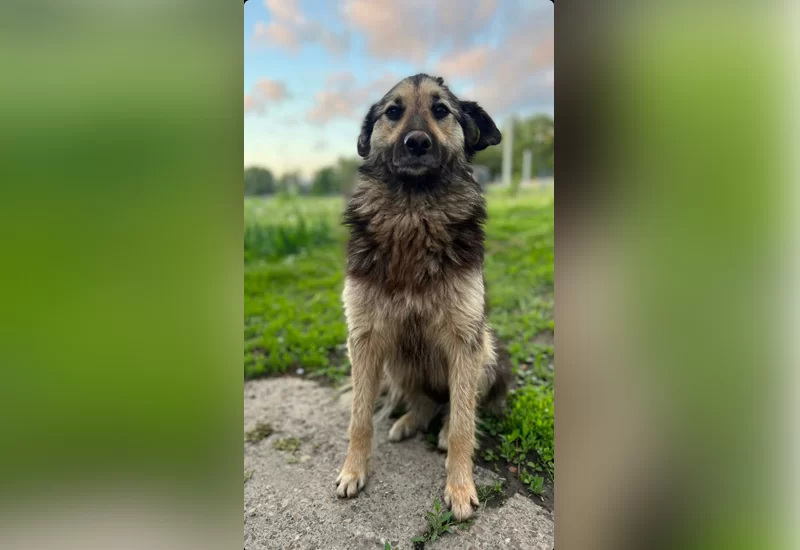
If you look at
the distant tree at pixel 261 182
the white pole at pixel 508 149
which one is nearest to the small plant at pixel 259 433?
the distant tree at pixel 261 182

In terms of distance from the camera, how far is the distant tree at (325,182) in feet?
15.1

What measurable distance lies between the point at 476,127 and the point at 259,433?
2366mm

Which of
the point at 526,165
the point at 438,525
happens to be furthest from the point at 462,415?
the point at 526,165

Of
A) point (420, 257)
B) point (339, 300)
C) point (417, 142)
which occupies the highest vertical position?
point (417, 142)

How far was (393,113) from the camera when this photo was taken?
2.01 metres

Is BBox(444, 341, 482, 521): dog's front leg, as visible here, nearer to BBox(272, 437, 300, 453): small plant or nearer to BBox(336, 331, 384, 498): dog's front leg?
BBox(336, 331, 384, 498): dog's front leg

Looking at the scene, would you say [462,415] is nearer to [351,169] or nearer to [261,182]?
[351,169]

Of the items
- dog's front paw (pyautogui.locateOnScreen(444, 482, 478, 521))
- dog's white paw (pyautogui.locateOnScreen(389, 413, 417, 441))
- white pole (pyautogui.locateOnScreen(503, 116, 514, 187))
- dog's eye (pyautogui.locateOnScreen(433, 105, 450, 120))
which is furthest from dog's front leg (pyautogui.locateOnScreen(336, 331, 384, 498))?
white pole (pyautogui.locateOnScreen(503, 116, 514, 187))

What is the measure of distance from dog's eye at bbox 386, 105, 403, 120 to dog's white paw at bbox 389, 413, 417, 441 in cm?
181
